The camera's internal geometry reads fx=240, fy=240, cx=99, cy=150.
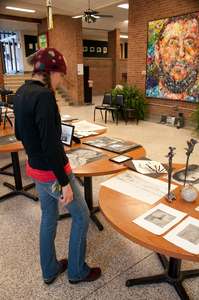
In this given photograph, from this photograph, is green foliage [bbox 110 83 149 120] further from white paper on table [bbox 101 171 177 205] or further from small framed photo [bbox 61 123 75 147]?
white paper on table [bbox 101 171 177 205]

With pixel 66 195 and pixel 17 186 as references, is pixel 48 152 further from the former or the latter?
pixel 17 186

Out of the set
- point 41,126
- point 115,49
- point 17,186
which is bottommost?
point 17,186

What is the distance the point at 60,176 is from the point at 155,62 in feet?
20.6

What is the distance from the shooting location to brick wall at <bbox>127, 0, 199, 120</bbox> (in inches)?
240

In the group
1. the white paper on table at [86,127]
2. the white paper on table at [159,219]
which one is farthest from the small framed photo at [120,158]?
the white paper on table at [86,127]

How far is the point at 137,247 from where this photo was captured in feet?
6.73

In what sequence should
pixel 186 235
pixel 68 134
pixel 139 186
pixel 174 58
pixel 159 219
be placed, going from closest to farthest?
pixel 186 235 → pixel 159 219 → pixel 139 186 → pixel 68 134 → pixel 174 58

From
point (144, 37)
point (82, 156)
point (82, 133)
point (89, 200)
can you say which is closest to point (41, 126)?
point (82, 156)

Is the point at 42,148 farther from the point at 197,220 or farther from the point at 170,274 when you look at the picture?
the point at 170,274

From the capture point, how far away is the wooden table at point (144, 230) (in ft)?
3.47

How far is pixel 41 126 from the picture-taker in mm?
1162

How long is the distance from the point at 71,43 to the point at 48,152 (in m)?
9.59

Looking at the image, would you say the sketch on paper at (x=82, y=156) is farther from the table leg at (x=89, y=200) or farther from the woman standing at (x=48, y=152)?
the woman standing at (x=48, y=152)

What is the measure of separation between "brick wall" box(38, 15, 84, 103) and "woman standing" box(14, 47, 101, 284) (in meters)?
8.95
